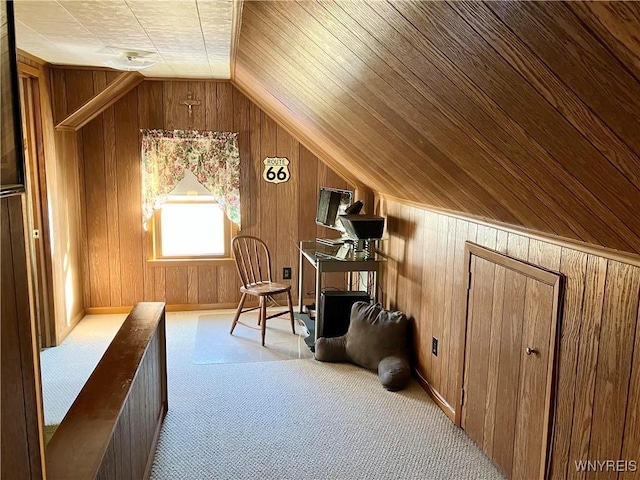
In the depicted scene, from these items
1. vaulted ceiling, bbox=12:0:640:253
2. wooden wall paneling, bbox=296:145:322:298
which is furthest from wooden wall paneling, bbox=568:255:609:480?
wooden wall paneling, bbox=296:145:322:298

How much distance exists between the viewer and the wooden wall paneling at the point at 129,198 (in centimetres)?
487

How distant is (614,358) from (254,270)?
3817mm

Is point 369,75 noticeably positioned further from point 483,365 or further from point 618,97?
point 483,365

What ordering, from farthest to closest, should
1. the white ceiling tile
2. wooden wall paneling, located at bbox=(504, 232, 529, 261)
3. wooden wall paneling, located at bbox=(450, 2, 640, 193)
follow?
the white ceiling tile < wooden wall paneling, located at bbox=(504, 232, 529, 261) < wooden wall paneling, located at bbox=(450, 2, 640, 193)

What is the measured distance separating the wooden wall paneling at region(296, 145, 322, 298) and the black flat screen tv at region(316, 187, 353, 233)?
215mm

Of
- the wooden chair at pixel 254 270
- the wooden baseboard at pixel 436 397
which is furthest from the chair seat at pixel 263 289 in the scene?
the wooden baseboard at pixel 436 397

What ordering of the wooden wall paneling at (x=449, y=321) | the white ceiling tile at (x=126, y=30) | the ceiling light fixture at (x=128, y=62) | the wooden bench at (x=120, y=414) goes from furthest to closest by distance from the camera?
the ceiling light fixture at (x=128, y=62), the wooden wall paneling at (x=449, y=321), the white ceiling tile at (x=126, y=30), the wooden bench at (x=120, y=414)

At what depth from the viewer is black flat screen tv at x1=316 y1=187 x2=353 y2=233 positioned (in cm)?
474

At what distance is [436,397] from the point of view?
3277mm

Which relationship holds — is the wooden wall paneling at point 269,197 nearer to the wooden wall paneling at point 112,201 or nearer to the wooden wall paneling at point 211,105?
the wooden wall paneling at point 211,105

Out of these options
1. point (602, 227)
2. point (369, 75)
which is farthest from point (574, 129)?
point (369, 75)

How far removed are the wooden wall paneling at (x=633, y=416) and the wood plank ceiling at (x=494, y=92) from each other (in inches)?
13.9

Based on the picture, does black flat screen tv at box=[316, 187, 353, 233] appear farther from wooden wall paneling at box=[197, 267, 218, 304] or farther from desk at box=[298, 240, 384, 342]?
wooden wall paneling at box=[197, 267, 218, 304]

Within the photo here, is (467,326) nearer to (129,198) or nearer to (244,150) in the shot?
(244,150)
